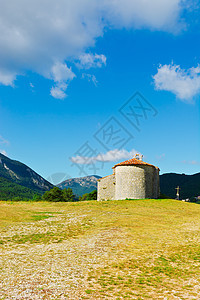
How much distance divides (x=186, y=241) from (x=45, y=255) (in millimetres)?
12587

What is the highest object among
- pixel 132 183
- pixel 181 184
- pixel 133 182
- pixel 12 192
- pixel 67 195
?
pixel 181 184

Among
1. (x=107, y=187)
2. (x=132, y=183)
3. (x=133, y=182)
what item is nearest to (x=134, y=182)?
(x=133, y=182)

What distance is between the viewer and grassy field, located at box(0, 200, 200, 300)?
10.8 meters

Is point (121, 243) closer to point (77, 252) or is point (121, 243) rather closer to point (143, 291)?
point (77, 252)

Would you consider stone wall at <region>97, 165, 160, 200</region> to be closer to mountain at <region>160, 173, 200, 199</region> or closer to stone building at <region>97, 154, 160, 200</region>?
stone building at <region>97, 154, 160, 200</region>

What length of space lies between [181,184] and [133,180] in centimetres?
12302

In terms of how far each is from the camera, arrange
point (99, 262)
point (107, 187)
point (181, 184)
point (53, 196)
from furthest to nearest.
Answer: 1. point (181, 184)
2. point (53, 196)
3. point (107, 187)
4. point (99, 262)

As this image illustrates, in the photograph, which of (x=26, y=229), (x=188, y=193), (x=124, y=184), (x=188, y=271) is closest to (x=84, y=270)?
(x=188, y=271)

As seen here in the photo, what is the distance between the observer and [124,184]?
59750 mm

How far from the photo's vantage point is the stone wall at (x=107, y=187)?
64688 mm

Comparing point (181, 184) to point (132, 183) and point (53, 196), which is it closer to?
point (53, 196)

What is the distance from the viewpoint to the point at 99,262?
15102mm

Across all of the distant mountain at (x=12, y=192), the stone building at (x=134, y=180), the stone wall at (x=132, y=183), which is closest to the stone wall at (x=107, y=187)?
the stone building at (x=134, y=180)

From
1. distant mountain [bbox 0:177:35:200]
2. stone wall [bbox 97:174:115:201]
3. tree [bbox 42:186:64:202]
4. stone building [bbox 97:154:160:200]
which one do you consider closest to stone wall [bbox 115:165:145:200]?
stone building [bbox 97:154:160:200]
